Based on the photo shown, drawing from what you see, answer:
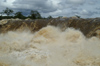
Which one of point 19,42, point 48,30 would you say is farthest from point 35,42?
point 48,30

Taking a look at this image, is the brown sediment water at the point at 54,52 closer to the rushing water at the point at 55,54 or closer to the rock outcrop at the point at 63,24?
the rushing water at the point at 55,54

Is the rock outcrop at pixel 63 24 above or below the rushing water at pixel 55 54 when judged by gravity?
above

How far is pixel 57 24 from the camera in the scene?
10539 millimetres

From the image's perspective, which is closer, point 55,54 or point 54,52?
point 55,54

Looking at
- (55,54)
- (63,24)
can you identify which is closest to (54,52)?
(55,54)

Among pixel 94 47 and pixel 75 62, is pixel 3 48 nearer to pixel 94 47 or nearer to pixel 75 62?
pixel 75 62

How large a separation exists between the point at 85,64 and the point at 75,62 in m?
0.40

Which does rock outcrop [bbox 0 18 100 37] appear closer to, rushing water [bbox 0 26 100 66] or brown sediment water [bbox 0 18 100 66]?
brown sediment water [bbox 0 18 100 66]

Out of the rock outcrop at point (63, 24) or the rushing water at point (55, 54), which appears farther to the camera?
the rock outcrop at point (63, 24)

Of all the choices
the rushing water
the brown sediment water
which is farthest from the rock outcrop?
the rushing water

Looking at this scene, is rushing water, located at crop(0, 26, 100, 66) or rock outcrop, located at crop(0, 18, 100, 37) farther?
rock outcrop, located at crop(0, 18, 100, 37)

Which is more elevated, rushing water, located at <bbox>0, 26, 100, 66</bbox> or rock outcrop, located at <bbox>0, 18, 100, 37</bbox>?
rock outcrop, located at <bbox>0, 18, 100, 37</bbox>

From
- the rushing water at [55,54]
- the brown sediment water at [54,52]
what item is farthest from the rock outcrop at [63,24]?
the rushing water at [55,54]

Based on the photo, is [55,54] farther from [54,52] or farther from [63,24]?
[63,24]
